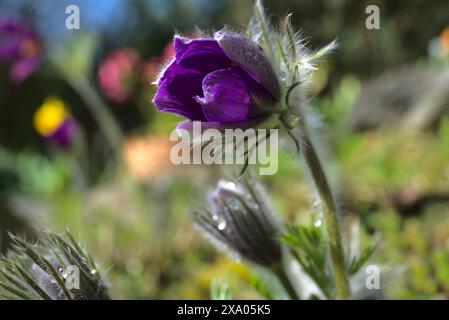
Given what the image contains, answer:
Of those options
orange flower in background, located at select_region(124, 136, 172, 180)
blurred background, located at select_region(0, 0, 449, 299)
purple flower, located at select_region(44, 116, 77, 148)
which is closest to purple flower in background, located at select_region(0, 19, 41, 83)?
blurred background, located at select_region(0, 0, 449, 299)

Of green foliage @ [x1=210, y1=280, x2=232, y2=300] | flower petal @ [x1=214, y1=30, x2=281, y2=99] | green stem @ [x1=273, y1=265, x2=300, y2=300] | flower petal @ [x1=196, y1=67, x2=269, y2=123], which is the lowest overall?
green foliage @ [x1=210, y1=280, x2=232, y2=300]


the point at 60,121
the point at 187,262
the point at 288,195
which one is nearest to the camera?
the point at 187,262

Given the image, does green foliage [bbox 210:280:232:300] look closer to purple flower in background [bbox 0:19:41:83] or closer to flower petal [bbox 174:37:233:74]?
flower petal [bbox 174:37:233:74]

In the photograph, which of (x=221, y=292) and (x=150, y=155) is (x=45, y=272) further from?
(x=150, y=155)

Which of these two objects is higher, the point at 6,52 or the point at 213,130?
the point at 6,52

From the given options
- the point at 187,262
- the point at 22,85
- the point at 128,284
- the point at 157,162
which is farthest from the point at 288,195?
the point at 22,85

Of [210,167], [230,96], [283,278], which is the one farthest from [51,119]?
[230,96]
